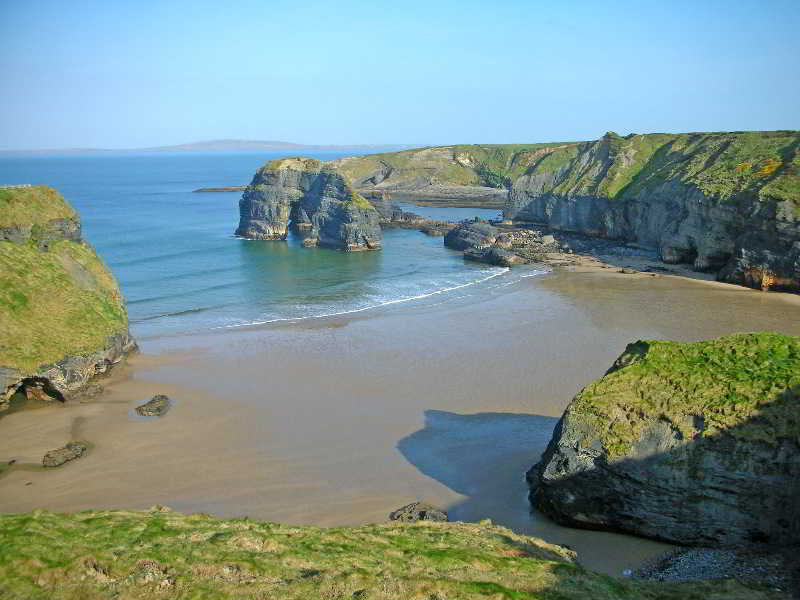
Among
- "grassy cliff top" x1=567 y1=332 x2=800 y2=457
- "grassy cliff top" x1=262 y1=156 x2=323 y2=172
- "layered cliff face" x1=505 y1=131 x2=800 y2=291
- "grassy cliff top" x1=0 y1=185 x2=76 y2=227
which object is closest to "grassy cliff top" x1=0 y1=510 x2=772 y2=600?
"grassy cliff top" x1=567 y1=332 x2=800 y2=457

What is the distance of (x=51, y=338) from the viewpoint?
25.9 metres

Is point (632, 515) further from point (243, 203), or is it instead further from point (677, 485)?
point (243, 203)

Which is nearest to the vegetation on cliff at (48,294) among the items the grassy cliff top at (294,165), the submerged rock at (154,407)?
A: the submerged rock at (154,407)

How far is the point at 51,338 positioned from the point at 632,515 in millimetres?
21332

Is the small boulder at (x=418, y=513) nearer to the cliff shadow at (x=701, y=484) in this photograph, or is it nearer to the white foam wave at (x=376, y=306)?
the cliff shadow at (x=701, y=484)

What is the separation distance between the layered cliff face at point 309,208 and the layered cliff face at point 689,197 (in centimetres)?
2107

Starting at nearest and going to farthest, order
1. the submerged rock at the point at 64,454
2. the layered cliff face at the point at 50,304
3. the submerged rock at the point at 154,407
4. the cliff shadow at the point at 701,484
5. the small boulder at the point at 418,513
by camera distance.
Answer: the cliff shadow at the point at 701,484
the small boulder at the point at 418,513
the submerged rock at the point at 64,454
the submerged rock at the point at 154,407
the layered cliff face at the point at 50,304

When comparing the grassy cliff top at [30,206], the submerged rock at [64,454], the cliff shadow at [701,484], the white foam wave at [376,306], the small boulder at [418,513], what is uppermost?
the grassy cliff top at [30,206]

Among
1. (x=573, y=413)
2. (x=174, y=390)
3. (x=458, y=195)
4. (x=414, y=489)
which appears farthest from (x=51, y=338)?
(x=458, y=195)

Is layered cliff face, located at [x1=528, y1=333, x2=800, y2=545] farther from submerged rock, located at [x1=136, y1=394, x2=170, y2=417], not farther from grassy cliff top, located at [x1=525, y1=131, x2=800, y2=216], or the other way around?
grassy cliff top, located at [x1=525, y1=131, x2=800, y2=216]

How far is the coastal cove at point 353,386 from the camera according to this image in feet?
61.7

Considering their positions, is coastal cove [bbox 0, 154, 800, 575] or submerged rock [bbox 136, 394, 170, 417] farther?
submerged rock [bbox 136, 394, 170, 417]

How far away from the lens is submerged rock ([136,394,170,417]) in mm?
24781

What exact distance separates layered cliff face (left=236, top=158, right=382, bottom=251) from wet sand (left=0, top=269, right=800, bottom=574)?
27210mm
